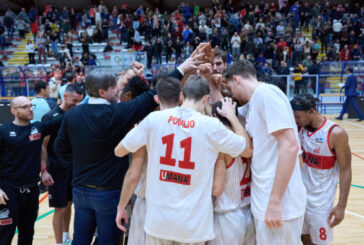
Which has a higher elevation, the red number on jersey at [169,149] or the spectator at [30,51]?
the spectator at [30,51]

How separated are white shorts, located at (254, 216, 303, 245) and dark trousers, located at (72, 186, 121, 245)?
1221 millimetres

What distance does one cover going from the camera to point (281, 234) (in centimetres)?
246

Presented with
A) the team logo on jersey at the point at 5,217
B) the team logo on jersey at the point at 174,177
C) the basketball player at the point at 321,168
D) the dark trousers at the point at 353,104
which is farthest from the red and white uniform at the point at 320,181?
the dark trousers at the point at 353,104

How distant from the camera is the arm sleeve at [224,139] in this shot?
7.78ft

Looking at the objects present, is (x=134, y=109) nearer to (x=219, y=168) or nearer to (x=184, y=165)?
(x=184, y=165)

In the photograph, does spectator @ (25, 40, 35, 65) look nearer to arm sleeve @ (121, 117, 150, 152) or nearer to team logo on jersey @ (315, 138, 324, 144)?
arm sleeve @ (121, 117, 150, 152)

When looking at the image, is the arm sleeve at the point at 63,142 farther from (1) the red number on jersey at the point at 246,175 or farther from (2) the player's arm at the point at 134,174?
(1) the red number on jersey at the point at 246,175

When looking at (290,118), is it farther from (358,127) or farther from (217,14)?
A: (217,14)

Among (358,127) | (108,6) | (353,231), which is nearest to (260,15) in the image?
(108,6)

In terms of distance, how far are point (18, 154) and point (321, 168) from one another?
2.87 m

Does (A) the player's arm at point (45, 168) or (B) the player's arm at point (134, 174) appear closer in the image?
(B) the player's arm at point (134, 174)

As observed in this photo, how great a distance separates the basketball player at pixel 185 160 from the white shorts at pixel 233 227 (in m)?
0.13

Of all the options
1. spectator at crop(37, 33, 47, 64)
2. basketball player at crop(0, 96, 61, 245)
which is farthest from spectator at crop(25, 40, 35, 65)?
basketball player at crop(0, 96, 61, 245)

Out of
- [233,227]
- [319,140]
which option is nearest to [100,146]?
[233,227]
